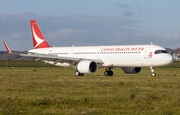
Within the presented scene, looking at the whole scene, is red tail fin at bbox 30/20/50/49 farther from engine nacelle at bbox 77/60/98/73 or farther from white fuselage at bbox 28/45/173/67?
engine nacelle at bbox 77/60/98/73

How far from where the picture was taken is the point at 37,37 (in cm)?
5897

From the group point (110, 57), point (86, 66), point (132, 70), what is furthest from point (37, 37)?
point (132, 70)

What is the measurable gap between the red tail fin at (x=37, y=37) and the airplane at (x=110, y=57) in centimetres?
354

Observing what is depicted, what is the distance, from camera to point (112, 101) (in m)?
19.5

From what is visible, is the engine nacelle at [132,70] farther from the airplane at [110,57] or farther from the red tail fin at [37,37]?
the red tail fin at [37,37]

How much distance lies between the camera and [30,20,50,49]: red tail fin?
5825cm

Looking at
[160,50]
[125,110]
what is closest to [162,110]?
[125,110]

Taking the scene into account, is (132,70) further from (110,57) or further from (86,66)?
(86,66)

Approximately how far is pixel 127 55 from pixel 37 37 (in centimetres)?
1791

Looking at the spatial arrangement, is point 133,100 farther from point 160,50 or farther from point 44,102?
point 160,50

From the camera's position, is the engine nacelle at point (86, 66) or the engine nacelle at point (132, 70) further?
the engine nacelle at point (132, 70)

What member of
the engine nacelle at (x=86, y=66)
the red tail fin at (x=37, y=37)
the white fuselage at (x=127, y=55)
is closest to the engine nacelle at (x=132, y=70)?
the white fuselage at (x=127, y=55)

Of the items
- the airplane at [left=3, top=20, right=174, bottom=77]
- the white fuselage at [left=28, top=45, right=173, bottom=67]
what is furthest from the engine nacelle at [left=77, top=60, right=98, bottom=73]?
the white fuselage at [left=28, top=45, right=173, bottom=67]

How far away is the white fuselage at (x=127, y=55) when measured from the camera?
142 ft
